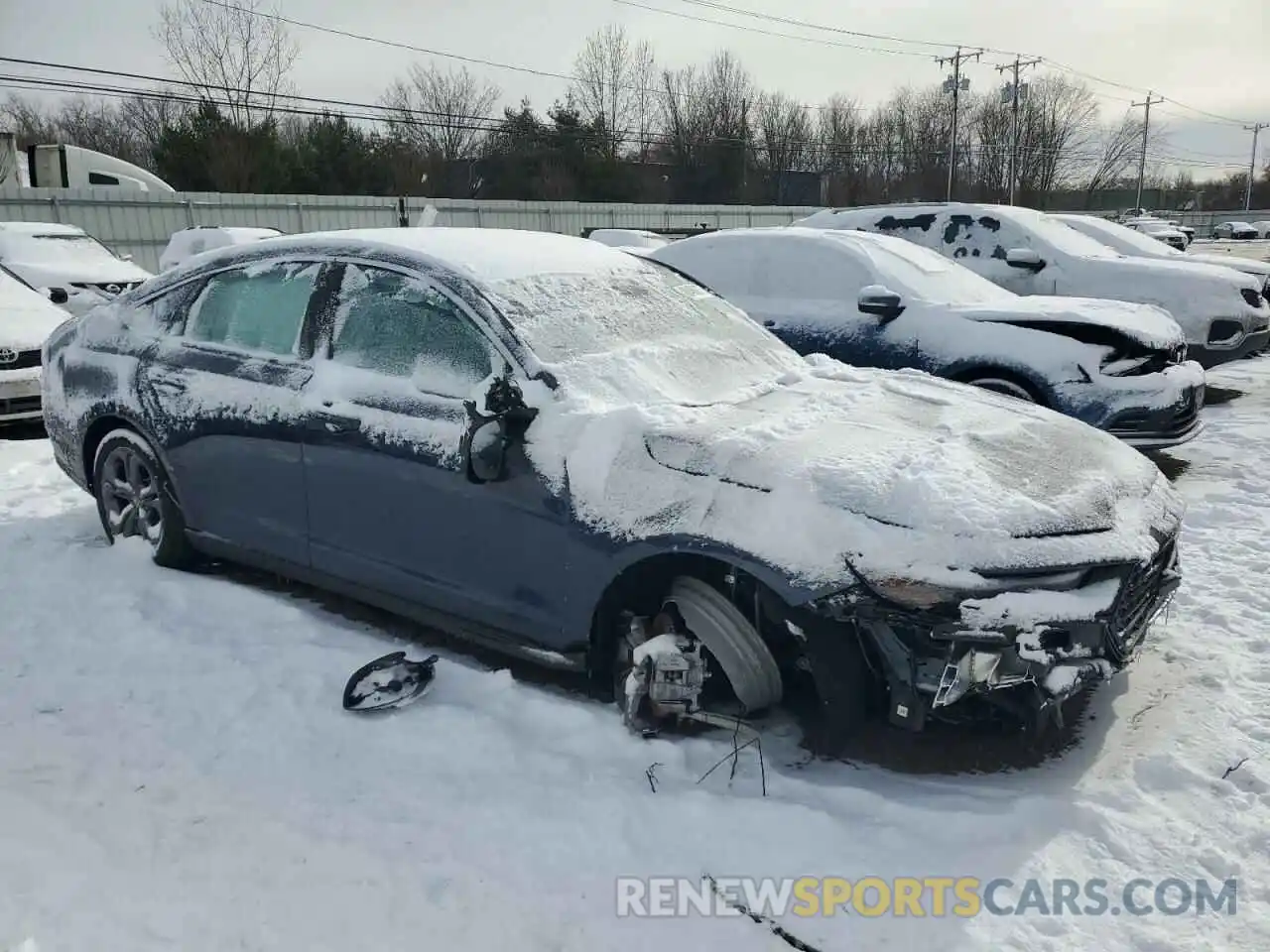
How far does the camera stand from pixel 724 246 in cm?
723

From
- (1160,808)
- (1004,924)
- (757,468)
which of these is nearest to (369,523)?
(757,468)

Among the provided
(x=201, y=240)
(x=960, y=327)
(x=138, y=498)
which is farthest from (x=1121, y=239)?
(x=201, y=240)

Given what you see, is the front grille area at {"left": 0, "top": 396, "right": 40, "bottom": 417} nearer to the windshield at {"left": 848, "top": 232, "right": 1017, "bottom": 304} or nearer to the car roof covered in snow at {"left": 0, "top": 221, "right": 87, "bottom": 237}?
the windshield at {"left": 848, "top": 232, "right": 1017, "bottom": 304}

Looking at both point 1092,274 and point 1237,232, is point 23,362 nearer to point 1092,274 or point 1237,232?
point 1092,274

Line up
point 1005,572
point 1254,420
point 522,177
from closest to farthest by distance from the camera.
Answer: point 1005,572
point 1254,420
point 522,177

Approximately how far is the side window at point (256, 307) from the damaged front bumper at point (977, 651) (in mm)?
2501

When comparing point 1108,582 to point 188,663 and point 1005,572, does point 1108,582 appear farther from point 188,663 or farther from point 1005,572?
point 188,663

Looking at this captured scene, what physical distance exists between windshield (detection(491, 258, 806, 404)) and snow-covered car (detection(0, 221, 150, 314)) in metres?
9.85

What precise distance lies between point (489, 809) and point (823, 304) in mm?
4741

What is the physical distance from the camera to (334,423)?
359cm

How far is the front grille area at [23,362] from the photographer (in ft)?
23.9

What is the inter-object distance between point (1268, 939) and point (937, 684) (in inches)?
36.9

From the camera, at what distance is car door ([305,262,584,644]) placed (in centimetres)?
317

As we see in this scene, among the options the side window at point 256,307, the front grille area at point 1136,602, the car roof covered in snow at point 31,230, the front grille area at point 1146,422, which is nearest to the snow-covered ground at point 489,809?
the front grille area at point 1136,602
